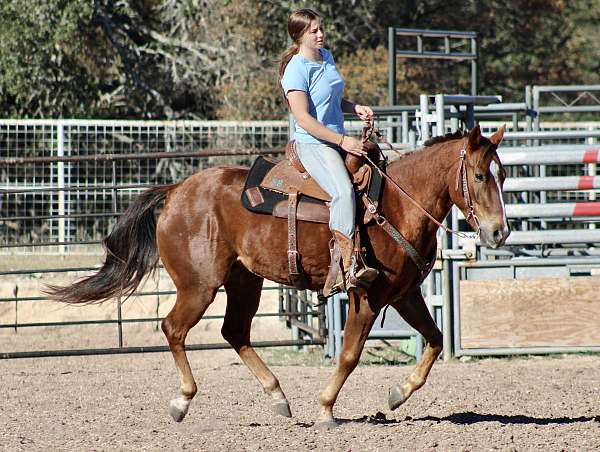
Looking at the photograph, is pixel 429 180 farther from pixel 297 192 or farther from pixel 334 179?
pixel 297 192

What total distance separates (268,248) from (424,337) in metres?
1.19

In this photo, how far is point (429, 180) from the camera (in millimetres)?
6508

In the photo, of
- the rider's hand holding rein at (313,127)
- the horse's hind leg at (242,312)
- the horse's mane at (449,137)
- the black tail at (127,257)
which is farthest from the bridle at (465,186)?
the black tail at (127,257)

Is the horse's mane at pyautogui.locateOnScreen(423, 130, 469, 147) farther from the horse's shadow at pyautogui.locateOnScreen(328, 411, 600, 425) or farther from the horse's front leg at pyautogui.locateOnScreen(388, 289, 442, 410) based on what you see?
the horse's shadow at pyautogui.locateOnScreen(328, 411, 600, 425)

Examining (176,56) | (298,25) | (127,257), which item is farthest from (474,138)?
(176,56)

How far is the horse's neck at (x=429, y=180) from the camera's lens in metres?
6.46

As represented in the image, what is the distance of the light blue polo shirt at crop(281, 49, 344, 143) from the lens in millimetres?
6453

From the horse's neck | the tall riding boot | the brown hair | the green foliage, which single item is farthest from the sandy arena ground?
the green foliage

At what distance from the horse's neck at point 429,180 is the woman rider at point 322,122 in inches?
12.2

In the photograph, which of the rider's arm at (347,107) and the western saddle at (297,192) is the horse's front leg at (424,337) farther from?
the rider's arm at (347,107)

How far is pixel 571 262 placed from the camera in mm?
10227

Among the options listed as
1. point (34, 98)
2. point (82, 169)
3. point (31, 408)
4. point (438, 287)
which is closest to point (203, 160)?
point (82, 169)

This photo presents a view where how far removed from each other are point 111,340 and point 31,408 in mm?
4312

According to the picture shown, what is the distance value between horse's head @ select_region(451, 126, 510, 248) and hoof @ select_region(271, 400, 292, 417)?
179cm
